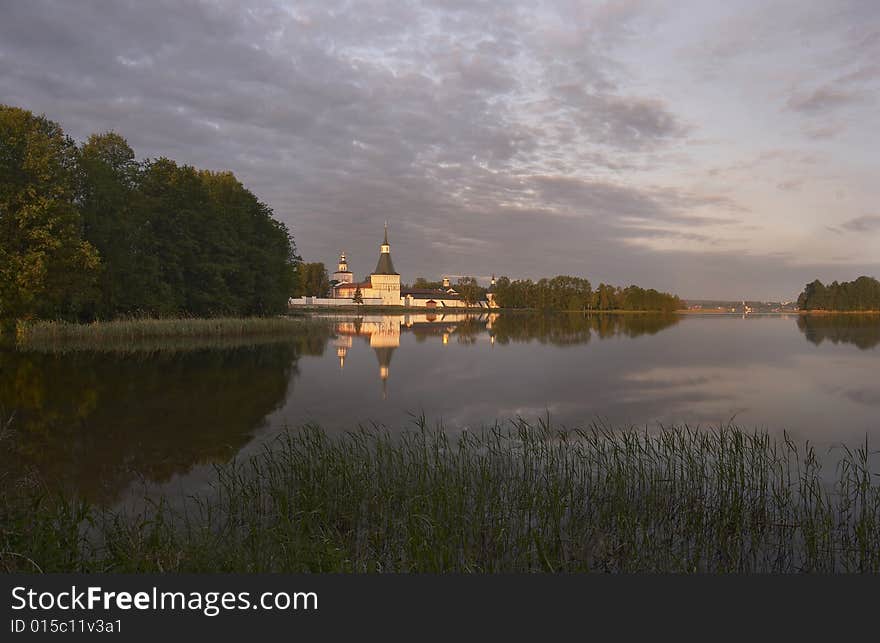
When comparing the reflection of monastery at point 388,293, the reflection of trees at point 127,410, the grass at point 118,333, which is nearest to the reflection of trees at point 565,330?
the grass at point 118,333

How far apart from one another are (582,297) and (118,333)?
398 ft

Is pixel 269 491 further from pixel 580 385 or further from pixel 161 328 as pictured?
pixel 161 328

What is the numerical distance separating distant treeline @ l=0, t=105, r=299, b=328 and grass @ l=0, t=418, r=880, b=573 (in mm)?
24234

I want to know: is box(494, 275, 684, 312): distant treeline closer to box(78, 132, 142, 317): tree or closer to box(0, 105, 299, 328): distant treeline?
box(0, 105, 299, 328): distant treeline

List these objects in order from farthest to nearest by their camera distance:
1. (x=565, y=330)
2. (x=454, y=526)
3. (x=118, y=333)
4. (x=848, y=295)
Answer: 1. (x=848, y=295)
2. (x=565, y=330)
3. (x=118, y=333)
4. (x=454, y=526)

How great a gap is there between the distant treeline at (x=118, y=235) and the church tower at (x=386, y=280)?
329 feet

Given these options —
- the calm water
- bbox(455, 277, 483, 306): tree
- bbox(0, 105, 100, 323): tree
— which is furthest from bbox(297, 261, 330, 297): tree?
the calm water

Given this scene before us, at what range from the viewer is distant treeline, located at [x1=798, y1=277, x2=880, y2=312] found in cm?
12106

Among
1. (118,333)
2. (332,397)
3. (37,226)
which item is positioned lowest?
(332,397)

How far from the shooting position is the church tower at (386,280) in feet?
490

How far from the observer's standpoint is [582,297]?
13650cm

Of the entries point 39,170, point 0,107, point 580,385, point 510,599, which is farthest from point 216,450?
point 0,107

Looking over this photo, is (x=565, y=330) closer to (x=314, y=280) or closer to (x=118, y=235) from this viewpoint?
(x=118, y=235)

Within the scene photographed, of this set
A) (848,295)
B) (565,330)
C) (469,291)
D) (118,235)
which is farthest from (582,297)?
(118,235)
